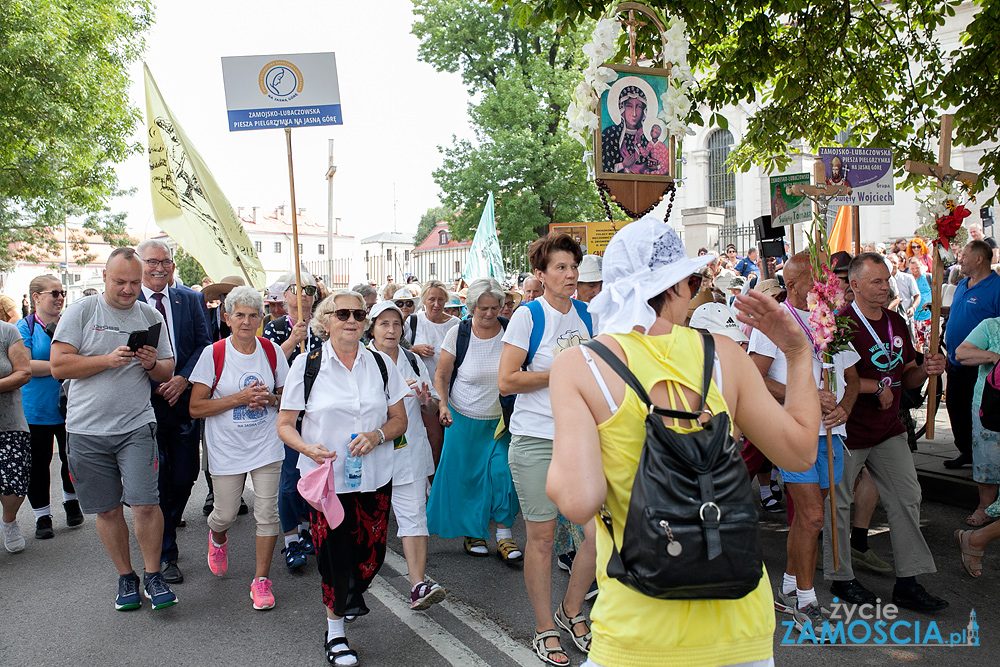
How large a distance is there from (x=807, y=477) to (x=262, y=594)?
3320 mm

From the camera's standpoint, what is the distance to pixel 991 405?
5320mm

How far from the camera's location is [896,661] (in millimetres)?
4023

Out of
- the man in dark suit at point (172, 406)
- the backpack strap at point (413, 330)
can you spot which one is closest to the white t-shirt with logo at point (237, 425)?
the man in dark suit at point (172, 406)

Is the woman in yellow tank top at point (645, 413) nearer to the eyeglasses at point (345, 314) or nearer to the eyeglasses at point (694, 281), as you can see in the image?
the eyeglasses at point (694, 281)

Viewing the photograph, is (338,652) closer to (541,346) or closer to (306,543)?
(306,543)

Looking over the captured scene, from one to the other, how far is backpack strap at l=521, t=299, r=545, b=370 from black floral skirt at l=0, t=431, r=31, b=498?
172 inches

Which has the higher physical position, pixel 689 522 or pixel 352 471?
pixel 689 522

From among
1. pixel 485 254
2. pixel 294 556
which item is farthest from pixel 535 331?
pixel 485 254

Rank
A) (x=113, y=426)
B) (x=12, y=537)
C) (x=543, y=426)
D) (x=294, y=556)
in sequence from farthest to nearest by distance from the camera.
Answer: (x=12, y=537) → (x=294, y=556) → (x=113, y=426) → (x=543, y=426)

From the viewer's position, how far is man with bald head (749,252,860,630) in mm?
4422

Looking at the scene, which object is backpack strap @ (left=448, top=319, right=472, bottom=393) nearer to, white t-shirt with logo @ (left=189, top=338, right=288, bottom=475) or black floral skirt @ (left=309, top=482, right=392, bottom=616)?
white t-shirt with logo @ (left=189, top=338, right=288, bottom=475)

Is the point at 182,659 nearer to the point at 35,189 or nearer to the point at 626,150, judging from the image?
the point at 626,150

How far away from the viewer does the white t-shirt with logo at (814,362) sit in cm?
449

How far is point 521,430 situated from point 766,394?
227 centimetres
